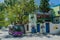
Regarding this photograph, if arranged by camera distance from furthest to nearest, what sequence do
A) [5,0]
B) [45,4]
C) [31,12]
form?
[45,4]
[5,0]
[31,12]

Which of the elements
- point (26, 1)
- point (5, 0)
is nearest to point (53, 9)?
point (26, 1)

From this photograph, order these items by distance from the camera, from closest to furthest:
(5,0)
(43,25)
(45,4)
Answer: (43,25), (5,0), (45,4)

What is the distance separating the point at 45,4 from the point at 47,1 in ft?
2.82

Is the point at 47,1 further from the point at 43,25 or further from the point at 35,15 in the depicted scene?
the point at 43,25

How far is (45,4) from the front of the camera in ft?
140

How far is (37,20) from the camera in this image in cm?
3194

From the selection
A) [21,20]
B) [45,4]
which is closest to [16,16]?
[21,20]

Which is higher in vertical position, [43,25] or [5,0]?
[5,0]

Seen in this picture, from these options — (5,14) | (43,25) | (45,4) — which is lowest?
(43,25)

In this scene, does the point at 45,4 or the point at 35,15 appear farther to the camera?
the point at 45,4

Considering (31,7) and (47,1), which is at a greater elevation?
(47,1)

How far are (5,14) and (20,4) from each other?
13.6 ft

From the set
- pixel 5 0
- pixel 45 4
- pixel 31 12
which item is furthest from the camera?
pixel 45 4

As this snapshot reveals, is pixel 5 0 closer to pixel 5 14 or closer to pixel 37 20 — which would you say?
pixel 5 14
